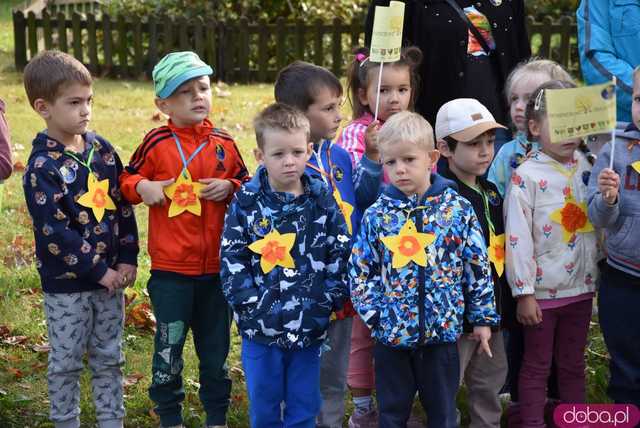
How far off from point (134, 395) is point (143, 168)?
1.37m

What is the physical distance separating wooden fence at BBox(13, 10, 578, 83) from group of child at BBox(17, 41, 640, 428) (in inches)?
399

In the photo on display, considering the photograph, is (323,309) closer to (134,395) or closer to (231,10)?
(134,395)

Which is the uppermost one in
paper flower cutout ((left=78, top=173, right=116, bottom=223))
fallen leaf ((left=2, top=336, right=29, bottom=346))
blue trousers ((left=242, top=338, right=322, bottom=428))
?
paper flower cutout ((left=78, top=173, right=116, bottom=223))

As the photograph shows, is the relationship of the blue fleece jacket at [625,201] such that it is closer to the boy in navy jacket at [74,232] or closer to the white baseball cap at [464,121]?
the white baseball cap at [464,121]

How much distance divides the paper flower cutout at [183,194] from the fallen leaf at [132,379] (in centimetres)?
130

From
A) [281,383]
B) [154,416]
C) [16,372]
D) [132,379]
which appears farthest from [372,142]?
[16,372]

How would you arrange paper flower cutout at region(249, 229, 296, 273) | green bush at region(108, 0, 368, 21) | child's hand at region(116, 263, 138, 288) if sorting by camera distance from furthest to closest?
green bush at region(108, 0, 368, 21)
child's hand at region(116, 263, 138, 288)
paper flower cutout at region(249, 229, 296, 273)

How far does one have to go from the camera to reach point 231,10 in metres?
15.6

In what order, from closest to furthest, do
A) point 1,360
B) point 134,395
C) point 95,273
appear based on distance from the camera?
1. point 95,273
2. point 134,395
3. point 1,360

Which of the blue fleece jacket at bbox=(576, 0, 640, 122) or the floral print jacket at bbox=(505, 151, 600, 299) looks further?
the blue fleece jacket at bbox=(576, 0, 640, 122)

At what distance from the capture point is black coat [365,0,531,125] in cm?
506

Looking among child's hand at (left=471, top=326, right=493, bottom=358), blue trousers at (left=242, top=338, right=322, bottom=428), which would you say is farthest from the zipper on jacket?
blue trousers at (left=242, top=338, right=322, bottom=428)

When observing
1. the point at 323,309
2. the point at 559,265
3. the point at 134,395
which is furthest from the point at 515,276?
the point at 134,395
